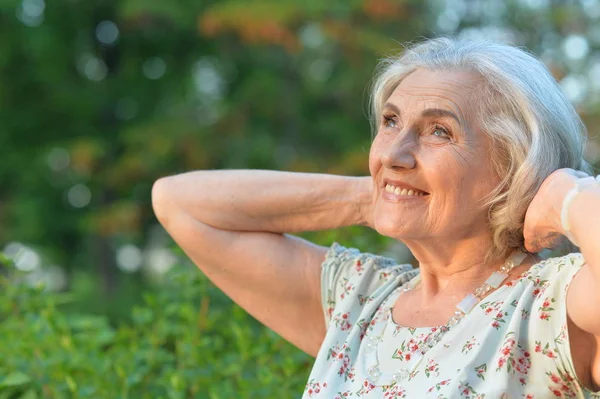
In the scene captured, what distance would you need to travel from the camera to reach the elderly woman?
192 cm

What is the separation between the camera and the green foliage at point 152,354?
2867 mm

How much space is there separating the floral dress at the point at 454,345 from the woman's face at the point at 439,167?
217mm

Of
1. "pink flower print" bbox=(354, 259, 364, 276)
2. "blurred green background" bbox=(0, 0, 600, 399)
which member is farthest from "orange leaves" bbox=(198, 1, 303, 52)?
"pink flower print" bbox=(354, 259, 364, 276)

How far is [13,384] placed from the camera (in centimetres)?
285

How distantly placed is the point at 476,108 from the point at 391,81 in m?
0.34

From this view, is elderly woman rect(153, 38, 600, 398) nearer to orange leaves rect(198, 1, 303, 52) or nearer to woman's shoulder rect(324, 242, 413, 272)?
woman's shoulder rect(324, 242, 413, 272)

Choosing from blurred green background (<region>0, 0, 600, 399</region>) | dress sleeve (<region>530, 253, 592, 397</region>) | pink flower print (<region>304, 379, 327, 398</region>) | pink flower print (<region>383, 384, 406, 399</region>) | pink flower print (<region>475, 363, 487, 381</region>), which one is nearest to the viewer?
dress sleeve (<region>530, 253, 592, 397</region>)

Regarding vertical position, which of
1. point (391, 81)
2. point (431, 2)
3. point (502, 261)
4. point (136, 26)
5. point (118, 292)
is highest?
point (391, 81)

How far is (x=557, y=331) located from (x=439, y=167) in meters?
0.51

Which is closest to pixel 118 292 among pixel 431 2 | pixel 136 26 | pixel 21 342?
pixel 136 26

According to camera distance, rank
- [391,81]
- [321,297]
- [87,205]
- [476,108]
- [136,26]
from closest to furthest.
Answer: [476,108], [391,81], [321,297], [136,26], [87,205]

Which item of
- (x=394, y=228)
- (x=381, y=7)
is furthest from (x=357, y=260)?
(x=381, y=7)

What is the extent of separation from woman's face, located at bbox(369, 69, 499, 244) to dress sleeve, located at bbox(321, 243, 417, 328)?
326 millimetres

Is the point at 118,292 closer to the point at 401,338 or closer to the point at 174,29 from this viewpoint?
the point at 174,29
